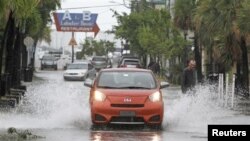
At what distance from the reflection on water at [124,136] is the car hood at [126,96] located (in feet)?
2.80

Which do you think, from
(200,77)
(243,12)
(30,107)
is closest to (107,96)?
(30,107)

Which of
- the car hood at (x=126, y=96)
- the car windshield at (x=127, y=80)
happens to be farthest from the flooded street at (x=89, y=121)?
the car windshield at (x=127, y=80)

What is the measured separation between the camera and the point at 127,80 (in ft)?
60.5

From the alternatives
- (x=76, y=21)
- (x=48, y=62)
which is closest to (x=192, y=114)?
(x=76, y=21)

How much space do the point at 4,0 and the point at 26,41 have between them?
2662cm

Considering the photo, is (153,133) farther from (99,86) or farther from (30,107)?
(30,107)

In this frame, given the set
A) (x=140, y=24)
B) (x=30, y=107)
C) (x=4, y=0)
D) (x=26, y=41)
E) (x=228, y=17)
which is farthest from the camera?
(x=140, y=24)

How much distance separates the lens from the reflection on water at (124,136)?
15.2 metres

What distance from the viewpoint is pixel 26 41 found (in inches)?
1688

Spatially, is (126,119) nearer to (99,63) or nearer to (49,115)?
(49,115)

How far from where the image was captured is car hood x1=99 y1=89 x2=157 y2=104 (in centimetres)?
1725

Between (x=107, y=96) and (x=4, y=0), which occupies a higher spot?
(x=4, y=0)

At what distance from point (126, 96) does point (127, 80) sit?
120cm

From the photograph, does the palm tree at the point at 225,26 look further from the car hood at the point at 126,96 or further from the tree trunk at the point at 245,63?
the car hood at the point at 126,96
